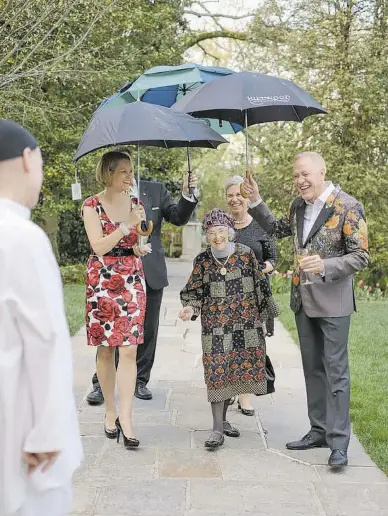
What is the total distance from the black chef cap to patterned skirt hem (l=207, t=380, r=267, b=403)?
10.0ft

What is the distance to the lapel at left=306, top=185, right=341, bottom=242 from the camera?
177 inches

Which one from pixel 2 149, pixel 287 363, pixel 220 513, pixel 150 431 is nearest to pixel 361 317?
pixel 287 363

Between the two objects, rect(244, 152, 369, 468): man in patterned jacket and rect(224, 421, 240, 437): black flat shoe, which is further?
rect(224, 421, 240, 437): black flat shoe

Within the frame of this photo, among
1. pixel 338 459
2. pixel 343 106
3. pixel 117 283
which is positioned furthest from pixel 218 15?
pixel 338 459

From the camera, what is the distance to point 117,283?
4836mm

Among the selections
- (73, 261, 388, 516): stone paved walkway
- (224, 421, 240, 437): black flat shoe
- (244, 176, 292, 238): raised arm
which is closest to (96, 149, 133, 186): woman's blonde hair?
(244, 176, 292, 238): raised arm

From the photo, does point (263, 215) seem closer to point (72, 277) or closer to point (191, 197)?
point (191, 197)

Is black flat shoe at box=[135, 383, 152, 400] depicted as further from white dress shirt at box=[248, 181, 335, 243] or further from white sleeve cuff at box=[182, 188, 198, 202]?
white dress shirt at box=[248, 181, 335, 243]

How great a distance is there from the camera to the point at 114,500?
3.95m

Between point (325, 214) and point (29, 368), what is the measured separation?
2769 millimetres

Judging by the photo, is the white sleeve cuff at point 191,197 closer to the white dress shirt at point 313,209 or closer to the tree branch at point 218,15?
the white dress shirt at point 313,209

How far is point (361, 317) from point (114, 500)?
7892 millimetres

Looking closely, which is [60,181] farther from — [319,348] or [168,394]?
[319,348]

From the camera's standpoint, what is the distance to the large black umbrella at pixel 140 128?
15.3ft
